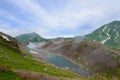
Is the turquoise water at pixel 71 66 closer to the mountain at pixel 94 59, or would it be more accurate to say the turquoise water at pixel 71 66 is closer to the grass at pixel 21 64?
the mountain at pixel 94 59

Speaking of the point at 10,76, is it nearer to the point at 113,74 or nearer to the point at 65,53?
the point at 113,74

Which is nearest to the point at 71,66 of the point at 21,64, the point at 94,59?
the point at 94,59

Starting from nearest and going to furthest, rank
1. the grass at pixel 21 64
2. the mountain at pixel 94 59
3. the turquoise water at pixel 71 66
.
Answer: the grass at pixel 21 64
the turquoise water at pixel 71 66
the mountain at pixel 94 59

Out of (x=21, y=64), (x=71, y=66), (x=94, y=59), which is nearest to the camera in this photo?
(x=21, y=64)

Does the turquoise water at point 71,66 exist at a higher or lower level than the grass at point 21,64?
lower

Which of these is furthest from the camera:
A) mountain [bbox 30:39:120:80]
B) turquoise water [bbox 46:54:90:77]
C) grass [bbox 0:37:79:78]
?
mountain [bbox 30:39:120:80]

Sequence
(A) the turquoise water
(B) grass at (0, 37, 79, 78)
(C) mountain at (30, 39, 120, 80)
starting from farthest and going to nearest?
(C) mountain at (30, 39, 120, 80) < (A) the turquoise water < (B) grass at (0, 37, 79, 78)

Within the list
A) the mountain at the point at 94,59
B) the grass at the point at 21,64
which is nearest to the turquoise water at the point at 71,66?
the mountain at the point at 94,59

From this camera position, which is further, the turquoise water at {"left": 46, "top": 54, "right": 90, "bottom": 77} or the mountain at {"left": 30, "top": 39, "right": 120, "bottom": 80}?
the mountain at {"left": 30, "top": 39, "right": 120, "bottom": 80}

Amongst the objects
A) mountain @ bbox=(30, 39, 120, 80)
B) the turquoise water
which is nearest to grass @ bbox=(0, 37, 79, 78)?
the turquoise water

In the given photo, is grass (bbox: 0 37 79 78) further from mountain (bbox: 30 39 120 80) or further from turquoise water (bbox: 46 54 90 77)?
mountain (bbox: 30 39 120 80)

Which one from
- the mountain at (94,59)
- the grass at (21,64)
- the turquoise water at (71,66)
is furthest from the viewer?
the mountain at (94,59)

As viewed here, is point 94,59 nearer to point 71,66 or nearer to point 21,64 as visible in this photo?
point 71,66

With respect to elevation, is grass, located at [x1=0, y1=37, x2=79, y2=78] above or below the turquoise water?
above
